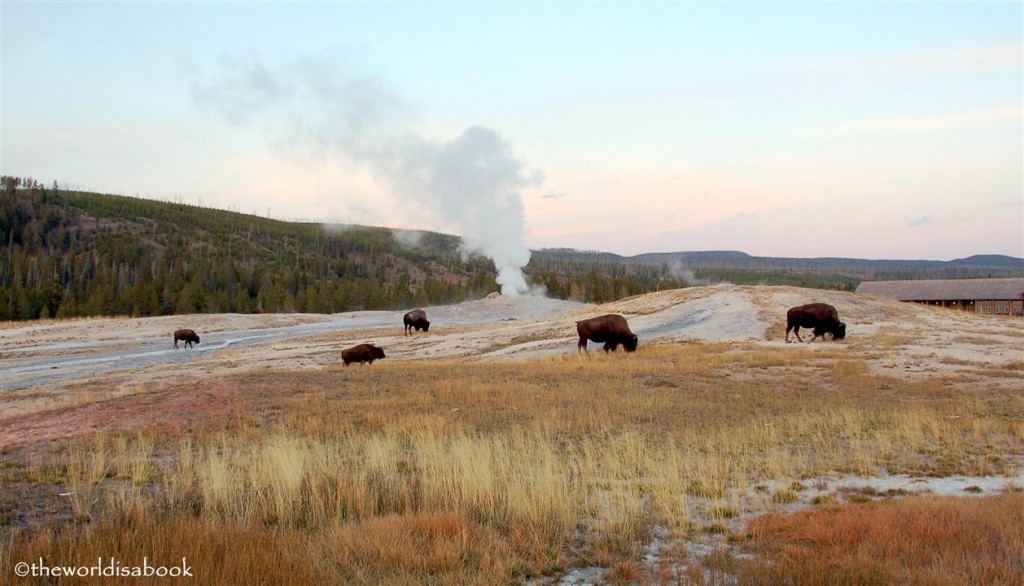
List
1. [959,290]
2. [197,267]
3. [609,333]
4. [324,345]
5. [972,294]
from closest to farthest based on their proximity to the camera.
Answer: [609,333]
[324,345]
[972,294]
[959,290]
[197,267]

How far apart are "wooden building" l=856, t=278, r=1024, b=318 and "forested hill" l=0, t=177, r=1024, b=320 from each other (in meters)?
45.1

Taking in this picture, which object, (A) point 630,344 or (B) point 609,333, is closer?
(A) point 630,344

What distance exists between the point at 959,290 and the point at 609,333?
233ft

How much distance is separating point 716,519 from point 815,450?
4.65 metres

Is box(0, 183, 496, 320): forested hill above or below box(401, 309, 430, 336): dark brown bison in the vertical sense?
above

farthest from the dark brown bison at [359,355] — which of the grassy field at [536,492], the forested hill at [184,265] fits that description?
the forested hill at [184,265]

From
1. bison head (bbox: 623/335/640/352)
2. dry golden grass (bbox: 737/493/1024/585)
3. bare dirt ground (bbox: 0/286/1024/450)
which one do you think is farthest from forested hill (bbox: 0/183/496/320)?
dry golden grass (bbox: 737/493/1024/585)

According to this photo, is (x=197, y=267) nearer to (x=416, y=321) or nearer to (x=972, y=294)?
(x=416, y=321)

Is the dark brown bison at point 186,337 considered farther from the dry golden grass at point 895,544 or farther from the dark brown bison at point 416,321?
the dry golden grass at point 895,544

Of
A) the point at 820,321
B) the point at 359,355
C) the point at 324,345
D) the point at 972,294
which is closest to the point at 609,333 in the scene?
the point at 820,321

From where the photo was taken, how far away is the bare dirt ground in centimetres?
1733

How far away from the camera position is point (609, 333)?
2886cm

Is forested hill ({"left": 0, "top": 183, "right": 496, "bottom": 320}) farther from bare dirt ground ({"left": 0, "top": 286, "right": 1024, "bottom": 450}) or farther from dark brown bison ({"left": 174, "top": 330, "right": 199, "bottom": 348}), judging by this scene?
dark brown bison ({"left": 174, "top": 330, "right": 199, "bottom": 348})

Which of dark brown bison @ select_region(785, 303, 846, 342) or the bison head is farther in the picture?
dark brown bison @ select_region(785, 303, 846, 342)
